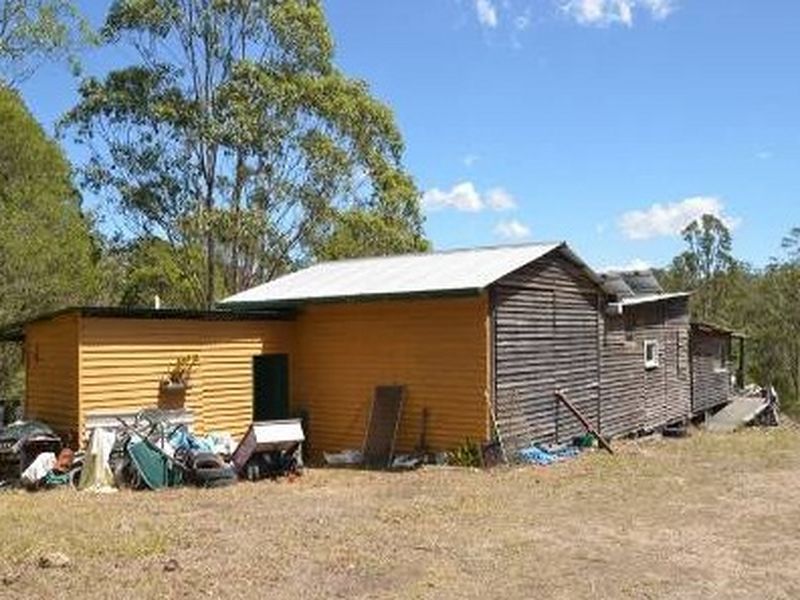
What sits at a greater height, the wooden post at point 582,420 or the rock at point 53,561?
the wooden post at point 582,420

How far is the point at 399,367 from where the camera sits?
742 inches

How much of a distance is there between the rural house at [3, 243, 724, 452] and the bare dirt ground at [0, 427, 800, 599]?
1813mm

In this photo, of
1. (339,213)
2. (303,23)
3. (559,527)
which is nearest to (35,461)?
(559,527)

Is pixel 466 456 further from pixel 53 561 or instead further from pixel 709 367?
pixel 709 367

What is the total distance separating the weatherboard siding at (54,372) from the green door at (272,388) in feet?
13.6

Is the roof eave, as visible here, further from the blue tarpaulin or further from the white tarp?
the white tarp

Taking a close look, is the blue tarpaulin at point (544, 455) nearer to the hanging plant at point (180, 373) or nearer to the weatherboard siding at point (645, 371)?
the weatherboard siding at point (645, 371)

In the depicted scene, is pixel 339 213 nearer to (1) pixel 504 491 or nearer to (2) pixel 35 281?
(2) pixel 35 281

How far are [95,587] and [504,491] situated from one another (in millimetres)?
7302

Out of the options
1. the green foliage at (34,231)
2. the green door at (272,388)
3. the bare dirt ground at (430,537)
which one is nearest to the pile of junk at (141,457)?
the bare dirt ground at (430,537)

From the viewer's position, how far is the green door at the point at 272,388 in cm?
2038

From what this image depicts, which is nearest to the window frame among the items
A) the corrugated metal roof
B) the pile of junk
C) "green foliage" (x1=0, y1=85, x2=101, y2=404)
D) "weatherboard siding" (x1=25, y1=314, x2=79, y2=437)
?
the corrugated metal roof

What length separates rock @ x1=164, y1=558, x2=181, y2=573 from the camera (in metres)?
9.70

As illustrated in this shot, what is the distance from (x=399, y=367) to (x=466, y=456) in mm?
2285
